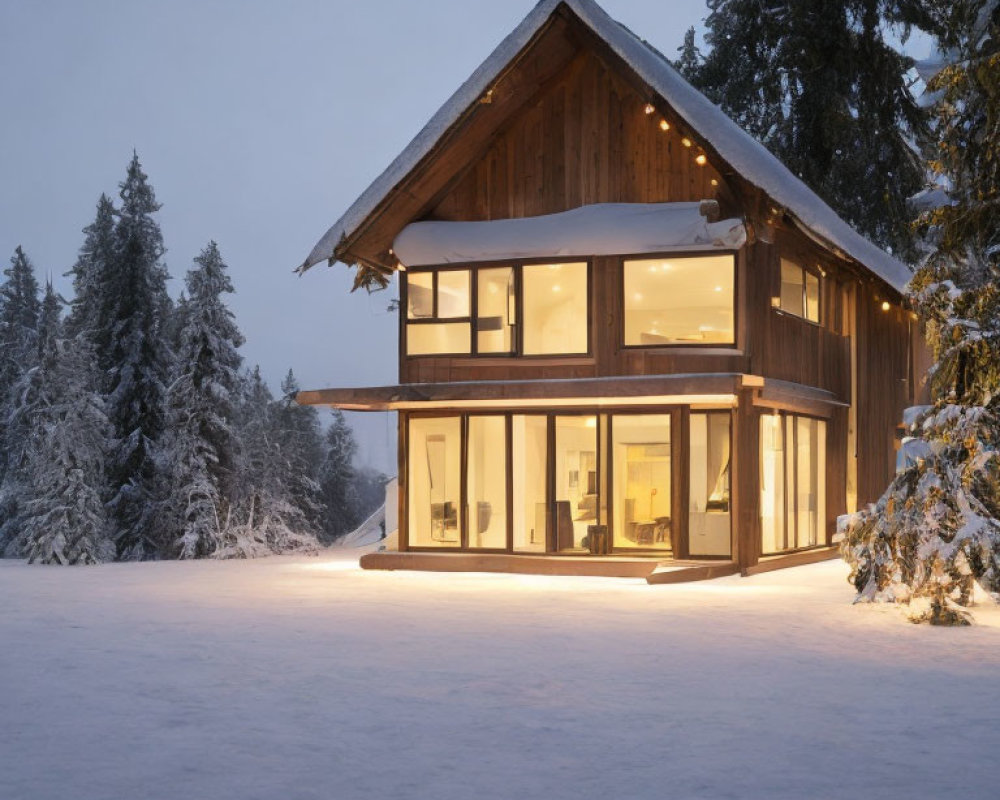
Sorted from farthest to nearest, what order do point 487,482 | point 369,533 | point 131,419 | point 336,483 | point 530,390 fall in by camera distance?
point 336,483 < point 131,419 < point 369,533 < point 487,482 < point 530,390

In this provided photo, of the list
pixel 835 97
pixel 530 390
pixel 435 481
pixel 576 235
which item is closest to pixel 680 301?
pixel 576 235

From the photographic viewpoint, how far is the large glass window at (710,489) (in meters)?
18.1

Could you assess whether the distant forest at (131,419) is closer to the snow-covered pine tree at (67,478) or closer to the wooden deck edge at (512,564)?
the snow-covered pine tree at (67,478)

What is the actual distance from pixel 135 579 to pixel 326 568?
11.1 ft

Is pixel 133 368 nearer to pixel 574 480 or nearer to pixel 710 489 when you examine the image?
pixel 574 480

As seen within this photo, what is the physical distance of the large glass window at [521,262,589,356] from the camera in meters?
18.8

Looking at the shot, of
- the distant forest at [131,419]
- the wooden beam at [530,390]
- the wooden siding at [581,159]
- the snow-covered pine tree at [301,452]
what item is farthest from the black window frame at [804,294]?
the snow-covered pine tree at [301,452]

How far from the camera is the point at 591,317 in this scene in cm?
1867

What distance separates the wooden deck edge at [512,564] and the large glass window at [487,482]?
1.15 feet

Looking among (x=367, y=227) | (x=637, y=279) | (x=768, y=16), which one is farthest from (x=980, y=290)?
(x=768, y=16)

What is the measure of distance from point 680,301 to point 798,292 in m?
2.79

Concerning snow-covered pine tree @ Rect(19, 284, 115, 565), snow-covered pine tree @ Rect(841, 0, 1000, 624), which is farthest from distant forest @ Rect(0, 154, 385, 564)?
snow-covered pine tree @ Rect(841, 0, 1000, 624)

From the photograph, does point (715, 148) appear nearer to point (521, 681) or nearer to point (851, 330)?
point (851, 330)

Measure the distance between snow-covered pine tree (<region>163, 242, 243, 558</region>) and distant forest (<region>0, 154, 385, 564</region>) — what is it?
0.04 m
